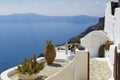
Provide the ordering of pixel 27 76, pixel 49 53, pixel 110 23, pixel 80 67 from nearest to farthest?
pixel 80 67 < pixel 27 76 < pixel 49 53 < pixel 110 23

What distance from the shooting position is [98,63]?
18.0 metres

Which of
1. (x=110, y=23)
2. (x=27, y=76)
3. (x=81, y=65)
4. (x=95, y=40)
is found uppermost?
(x=110, y=23)

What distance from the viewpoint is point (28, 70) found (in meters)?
14.3

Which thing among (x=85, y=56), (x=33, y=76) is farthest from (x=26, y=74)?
(x=85, y=56)

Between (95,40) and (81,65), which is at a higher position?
(81,65)

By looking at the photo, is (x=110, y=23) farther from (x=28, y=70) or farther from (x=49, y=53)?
(x=28, y=70)

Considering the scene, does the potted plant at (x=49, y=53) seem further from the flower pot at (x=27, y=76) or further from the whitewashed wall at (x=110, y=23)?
the whitewashed wall at (x=110, y=23)

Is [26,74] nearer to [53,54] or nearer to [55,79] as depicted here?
[55,79]

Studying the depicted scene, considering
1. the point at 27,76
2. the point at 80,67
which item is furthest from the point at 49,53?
the point at 80,67

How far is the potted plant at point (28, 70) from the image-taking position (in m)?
14.2

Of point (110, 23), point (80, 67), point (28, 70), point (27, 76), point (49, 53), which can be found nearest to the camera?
point (80, 67)

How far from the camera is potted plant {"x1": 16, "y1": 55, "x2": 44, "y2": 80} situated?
14.2 metres

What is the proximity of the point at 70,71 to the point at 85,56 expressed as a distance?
102 cm

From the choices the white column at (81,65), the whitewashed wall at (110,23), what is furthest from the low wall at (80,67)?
the whitewashed wall at (110,23)
